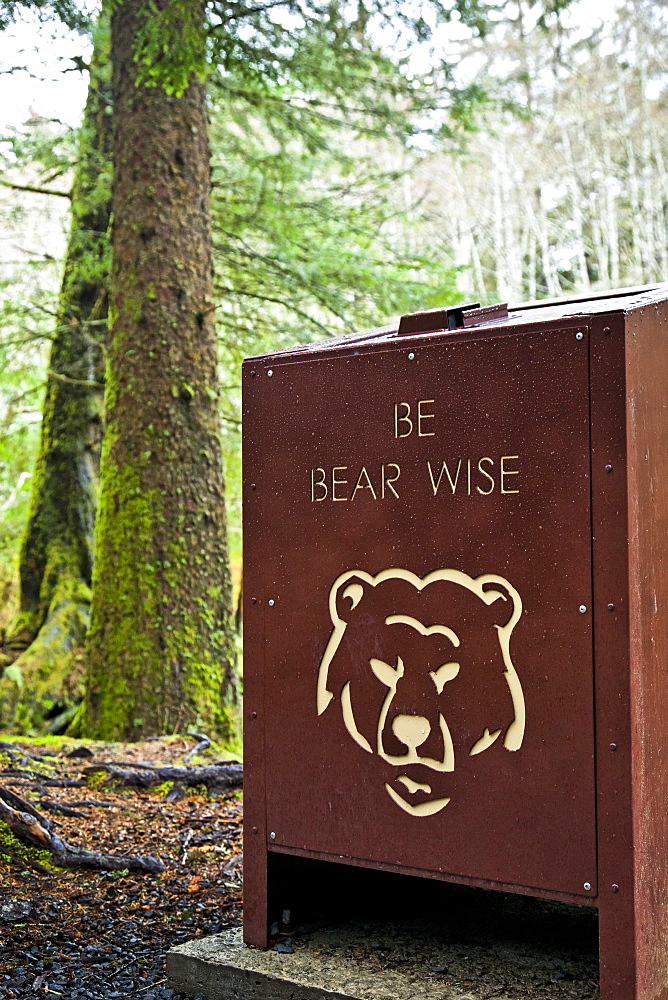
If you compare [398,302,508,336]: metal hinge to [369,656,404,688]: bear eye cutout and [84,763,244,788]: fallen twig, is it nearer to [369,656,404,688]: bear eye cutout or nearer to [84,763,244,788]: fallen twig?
[369,656,404,688]: bear eye cutout

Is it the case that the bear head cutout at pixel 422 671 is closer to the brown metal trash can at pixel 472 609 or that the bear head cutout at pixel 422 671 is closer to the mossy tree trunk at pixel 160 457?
the brown metal trash can at pixel 472 609

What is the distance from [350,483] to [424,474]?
227 mm

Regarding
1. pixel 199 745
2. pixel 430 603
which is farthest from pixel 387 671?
pixel 199 745

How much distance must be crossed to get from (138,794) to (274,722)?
84.9 inches

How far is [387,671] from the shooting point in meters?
2.46

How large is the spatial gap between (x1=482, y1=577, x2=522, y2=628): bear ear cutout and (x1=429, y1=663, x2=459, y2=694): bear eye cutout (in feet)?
0.54

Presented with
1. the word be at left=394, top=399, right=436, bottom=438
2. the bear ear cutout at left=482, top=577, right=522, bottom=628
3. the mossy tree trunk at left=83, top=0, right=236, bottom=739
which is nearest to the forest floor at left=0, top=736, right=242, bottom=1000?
the mossy tree trunk at left=83, top=0, right=236, bottom=739

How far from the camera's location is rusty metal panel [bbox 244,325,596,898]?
220 cm

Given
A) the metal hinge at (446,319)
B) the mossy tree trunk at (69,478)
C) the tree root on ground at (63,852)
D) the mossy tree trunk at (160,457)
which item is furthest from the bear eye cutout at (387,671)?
the mossy tree trunk at (69,478)

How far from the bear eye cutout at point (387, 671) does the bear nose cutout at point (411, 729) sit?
9cm

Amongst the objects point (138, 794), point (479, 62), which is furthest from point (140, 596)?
point (479, 62)

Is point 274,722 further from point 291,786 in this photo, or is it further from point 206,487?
point 206,487

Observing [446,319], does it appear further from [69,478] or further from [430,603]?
[69,478]

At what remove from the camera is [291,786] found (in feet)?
8.54
